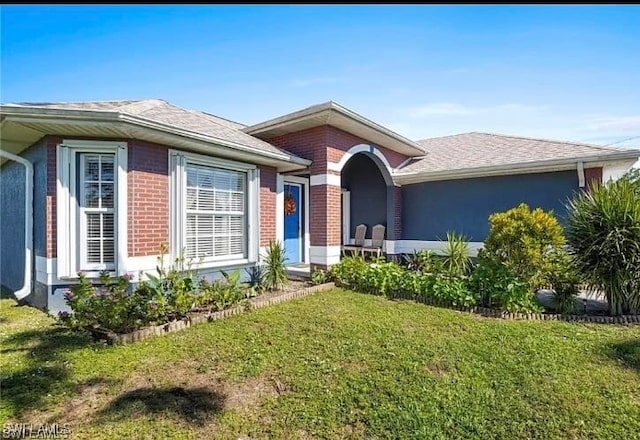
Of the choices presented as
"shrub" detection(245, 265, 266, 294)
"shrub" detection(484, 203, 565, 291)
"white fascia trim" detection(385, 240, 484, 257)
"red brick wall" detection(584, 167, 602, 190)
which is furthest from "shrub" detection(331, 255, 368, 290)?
"red brick wall" detection(584, 167, 602, 190)

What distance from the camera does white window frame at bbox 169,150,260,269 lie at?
7035 mm

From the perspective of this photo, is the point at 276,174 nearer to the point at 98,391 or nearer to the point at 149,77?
the point at 149,77

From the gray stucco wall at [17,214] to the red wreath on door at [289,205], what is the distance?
610 cm

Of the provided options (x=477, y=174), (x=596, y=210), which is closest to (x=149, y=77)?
(x=477, y=174)

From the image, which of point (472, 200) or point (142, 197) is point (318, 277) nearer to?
point (142, 197)

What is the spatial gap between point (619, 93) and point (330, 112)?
254 inches

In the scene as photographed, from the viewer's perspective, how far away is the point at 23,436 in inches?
118

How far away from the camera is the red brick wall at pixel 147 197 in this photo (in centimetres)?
643

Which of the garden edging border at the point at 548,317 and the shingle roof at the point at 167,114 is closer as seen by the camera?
the garden edging border at the point at 548,317

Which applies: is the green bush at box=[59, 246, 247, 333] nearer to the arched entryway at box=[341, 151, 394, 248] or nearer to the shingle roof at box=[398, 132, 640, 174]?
the arched entryway at box=[341, 151, 394, 248]

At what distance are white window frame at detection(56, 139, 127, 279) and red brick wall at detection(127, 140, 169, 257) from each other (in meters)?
0.11

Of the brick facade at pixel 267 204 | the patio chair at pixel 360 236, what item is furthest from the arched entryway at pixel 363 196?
the brick facade at pixel 267 204

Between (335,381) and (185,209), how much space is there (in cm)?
486

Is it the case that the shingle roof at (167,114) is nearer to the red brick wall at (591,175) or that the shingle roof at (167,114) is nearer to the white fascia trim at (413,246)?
the white fascia trim at (413,246)
